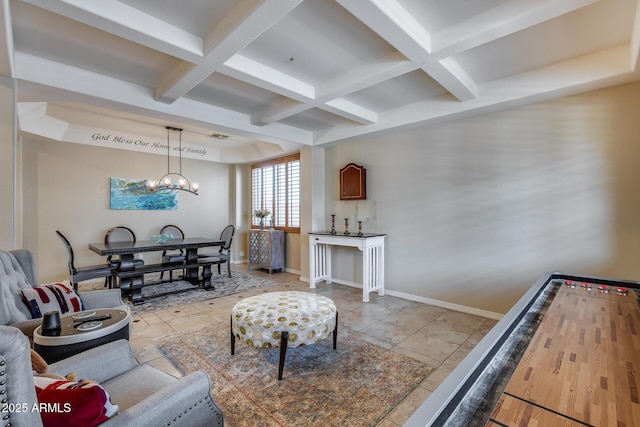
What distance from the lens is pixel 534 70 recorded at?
2971 millimetres

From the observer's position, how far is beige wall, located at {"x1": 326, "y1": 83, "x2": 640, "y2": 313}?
279 centimetres

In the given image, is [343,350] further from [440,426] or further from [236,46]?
[236,46]

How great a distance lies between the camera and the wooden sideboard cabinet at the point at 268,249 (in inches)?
242

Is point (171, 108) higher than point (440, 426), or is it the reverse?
point (171, 108)

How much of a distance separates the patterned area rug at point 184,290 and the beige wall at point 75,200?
75cm

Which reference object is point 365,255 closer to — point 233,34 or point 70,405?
point 233,34

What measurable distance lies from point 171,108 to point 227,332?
2.78m

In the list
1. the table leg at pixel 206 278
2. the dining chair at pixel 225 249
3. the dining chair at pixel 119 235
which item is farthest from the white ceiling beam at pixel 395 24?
the dining chair at pixel 119 235

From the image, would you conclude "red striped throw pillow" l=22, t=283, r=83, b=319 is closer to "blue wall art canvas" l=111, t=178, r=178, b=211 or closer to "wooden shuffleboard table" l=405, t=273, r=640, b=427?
"wooden shuffleboard table" l=405, t=273, r=640, b=427

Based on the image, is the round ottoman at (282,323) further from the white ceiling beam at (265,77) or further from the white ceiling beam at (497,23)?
the white ceiling beam at (497,23)

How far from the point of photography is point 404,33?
7.05 ft

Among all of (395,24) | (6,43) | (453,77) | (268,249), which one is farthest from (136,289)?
(453,77)

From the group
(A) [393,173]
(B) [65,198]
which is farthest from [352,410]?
(B) [65,198]

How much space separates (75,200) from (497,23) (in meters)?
6.64
